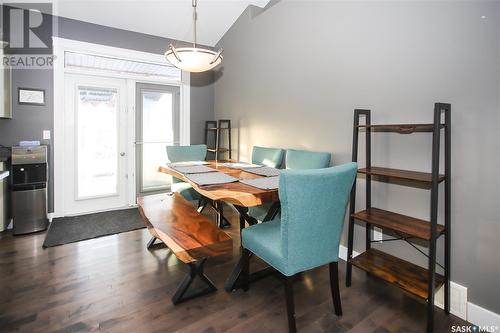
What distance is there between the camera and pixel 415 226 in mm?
1899

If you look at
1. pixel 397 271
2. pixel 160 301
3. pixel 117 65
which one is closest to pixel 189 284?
pixel 160 301

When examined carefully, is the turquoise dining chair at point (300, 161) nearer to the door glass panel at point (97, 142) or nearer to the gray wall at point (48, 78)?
the door glass panel at point (97, 142)

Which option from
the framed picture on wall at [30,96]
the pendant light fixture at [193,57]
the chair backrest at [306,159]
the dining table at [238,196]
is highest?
the pendant light fixture at [193,57]

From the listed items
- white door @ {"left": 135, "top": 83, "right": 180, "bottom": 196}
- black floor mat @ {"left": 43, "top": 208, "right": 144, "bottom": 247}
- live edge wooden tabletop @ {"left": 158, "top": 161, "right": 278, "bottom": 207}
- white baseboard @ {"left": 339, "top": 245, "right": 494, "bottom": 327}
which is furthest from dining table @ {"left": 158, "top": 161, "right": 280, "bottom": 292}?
white door @ {"left": 135, "top": 83, "right": 180, "bottom": 196}

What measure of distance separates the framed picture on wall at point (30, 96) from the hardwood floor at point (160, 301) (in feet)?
6.08

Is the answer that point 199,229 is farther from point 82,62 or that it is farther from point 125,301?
point 82,62

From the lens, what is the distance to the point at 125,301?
197 centimetres

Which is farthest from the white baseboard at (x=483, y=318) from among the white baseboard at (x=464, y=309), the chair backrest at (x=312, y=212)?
the chair backrest at (x=312, y=212)

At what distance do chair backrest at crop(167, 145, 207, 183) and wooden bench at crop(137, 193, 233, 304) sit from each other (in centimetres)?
112

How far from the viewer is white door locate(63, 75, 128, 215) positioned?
380 centimetres

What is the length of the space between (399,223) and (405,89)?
0.99 m

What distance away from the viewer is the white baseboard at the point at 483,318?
169 cm

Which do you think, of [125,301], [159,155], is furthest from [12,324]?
[159,155]

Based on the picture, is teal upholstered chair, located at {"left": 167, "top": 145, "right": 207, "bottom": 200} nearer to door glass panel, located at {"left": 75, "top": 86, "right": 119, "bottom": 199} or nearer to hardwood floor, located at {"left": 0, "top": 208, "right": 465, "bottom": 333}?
→ hardwood floor, located at {"left": 0, "top": 208, "right": 465, "bottom": 333}
